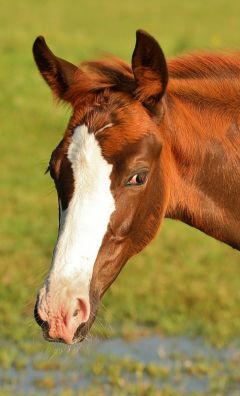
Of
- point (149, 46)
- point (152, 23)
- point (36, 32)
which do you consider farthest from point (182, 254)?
point (152, 23)

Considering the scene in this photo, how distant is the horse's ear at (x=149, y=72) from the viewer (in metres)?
4.16

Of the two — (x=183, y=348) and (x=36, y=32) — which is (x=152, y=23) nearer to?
(x=36, y=32)

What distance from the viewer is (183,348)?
7.40 meters

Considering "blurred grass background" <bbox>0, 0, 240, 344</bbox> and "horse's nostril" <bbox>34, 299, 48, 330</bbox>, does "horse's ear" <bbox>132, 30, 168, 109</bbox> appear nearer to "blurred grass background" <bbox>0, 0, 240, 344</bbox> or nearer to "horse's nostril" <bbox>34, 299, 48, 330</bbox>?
"blurred grass background" <bbox>0, 0, 240, 344</bbox>

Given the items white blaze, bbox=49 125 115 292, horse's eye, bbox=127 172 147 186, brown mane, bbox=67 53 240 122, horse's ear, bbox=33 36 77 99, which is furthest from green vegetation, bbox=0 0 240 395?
horse's eye, bbox=127 172 147 186

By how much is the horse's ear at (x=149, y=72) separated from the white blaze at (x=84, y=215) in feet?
1.10

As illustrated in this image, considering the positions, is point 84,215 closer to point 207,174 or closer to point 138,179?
point 138,179

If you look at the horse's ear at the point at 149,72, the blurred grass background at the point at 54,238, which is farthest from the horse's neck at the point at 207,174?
the blurred grass background at the point at 54,238

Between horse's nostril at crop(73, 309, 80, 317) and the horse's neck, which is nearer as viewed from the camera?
horse's nostril at crop(73, 309, 80, 317)

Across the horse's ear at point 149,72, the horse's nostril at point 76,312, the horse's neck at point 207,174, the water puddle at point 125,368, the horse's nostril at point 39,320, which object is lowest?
the water puddle at point 125,368

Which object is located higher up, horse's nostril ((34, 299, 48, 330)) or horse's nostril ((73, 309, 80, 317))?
horse's nostril ((73, 309, 80, 317))

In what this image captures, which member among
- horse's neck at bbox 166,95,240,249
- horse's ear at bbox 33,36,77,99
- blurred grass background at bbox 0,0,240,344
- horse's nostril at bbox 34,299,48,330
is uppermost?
horse's ear at bbox 33,36,77,99

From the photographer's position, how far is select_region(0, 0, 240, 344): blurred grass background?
26.2 feet

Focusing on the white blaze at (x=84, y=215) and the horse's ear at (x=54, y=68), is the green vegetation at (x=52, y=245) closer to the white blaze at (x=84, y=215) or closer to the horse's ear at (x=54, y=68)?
the horse's ear at (x=54, y=68)
